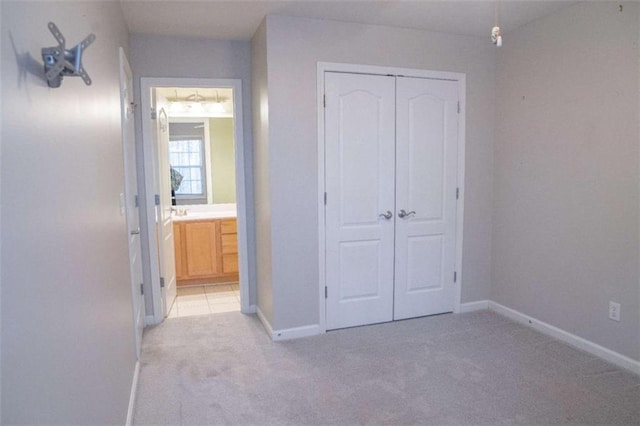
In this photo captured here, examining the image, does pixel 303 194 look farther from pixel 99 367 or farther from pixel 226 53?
pixel 99 367

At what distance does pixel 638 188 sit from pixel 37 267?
3.05 metres

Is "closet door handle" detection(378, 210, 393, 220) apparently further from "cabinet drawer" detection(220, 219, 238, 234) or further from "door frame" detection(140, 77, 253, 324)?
"cabinet drawer" detection(220, 219, 238, 234)

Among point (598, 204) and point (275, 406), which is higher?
point (598, 204)

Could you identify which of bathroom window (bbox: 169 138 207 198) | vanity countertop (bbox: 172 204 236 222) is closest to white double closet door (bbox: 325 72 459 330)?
vanity countertop (bbox: 172 204 236 222)

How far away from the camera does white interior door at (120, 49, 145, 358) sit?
264cm

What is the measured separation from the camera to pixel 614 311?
272cm

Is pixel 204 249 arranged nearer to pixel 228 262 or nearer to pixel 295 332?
pixel 228 262

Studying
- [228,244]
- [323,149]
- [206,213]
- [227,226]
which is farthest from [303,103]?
[206,213]

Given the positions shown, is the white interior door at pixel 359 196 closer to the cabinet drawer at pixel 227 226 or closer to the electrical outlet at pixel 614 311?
the electrical outlet at pixel 614 311

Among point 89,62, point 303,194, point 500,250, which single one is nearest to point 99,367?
point 89,62

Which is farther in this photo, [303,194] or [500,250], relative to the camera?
[500,250]

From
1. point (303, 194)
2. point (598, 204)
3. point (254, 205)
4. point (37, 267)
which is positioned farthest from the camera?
point (254, 205)

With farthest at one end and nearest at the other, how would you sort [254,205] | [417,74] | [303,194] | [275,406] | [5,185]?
[254,205], [417,74], [303,194], [275,406], [5,185]

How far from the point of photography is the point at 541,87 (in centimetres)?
317
